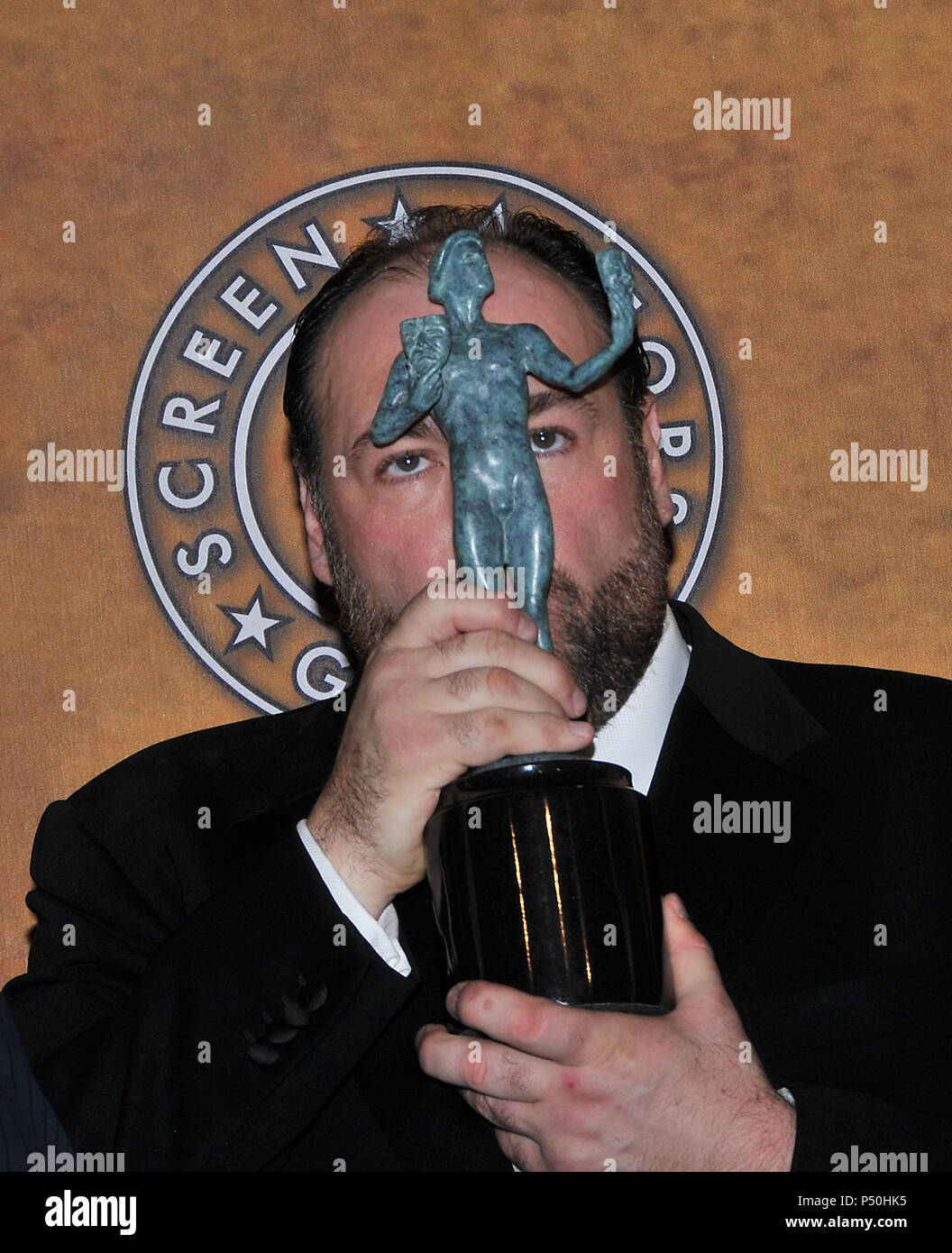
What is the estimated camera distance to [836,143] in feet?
5.30

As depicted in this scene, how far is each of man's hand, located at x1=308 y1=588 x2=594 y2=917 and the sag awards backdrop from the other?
0.65m

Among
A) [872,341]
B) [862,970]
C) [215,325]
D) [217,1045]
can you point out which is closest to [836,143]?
[872,341]

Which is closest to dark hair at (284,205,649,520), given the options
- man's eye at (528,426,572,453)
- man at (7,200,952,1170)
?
man at (7,200,952,1170)

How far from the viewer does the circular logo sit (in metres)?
1.54

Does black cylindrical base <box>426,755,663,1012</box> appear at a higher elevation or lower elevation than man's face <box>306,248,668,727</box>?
lower

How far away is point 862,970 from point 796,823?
0.42 feet

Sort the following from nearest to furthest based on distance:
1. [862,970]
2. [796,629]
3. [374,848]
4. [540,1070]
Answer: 1. [540,1070]
2. [374,848]
3. [862,970]
4. [796,629]

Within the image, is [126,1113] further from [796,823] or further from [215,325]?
[215,325]

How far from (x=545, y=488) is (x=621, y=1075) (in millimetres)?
460

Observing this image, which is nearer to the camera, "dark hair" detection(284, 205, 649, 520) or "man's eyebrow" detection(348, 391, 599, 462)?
"man's eyebrow" detection(348, 391, 599, 462)

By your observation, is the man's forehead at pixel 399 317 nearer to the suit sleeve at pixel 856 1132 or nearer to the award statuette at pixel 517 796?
the award statuette at pixel 517 796

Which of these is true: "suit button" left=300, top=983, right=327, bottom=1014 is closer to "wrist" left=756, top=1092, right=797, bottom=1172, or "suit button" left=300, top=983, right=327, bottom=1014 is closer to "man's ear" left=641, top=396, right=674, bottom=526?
"wrist" left=756, top=1092, right=797, bottom=1172

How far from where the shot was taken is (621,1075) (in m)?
0.76
